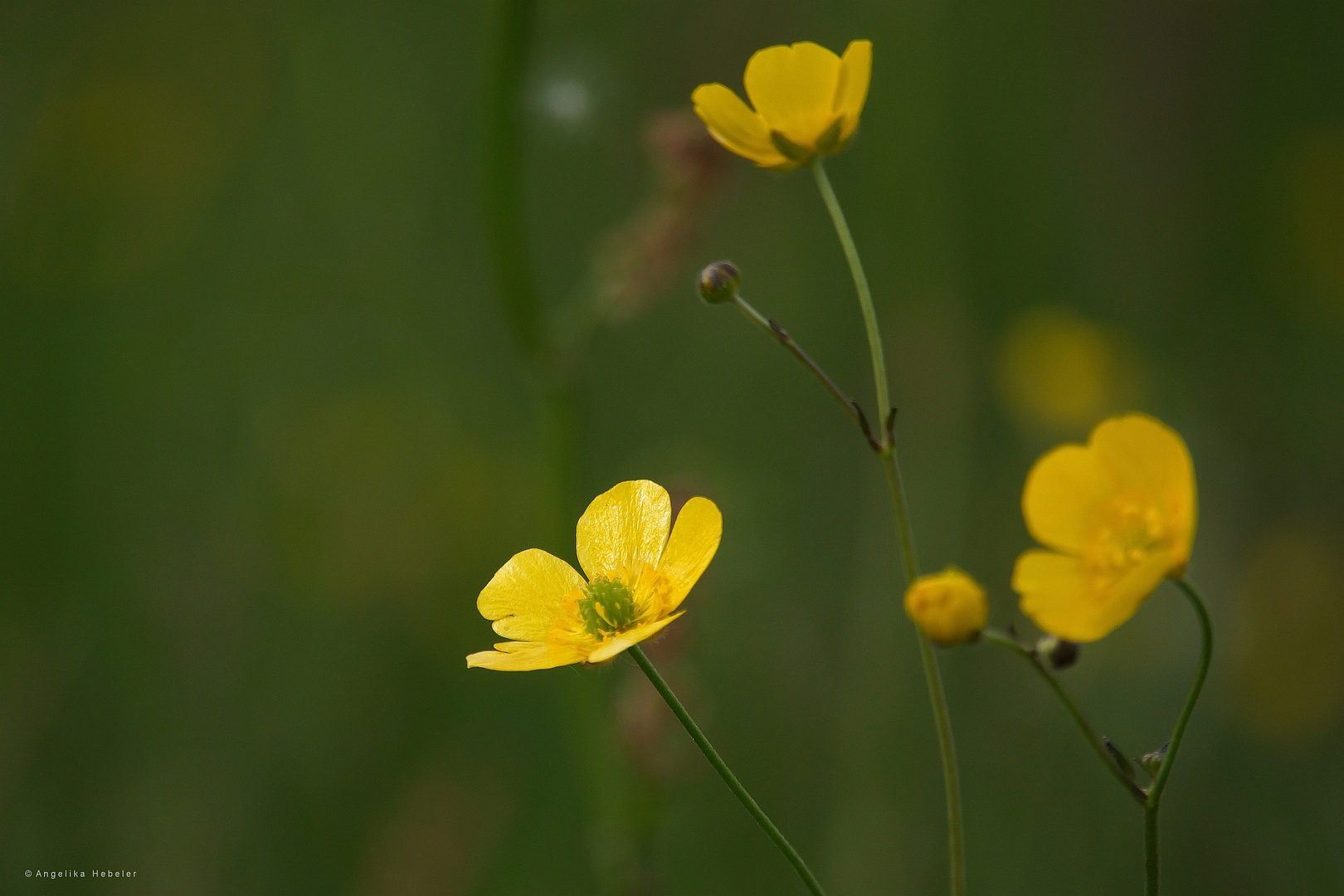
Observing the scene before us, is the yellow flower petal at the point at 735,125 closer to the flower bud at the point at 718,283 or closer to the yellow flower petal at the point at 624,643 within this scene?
the flower bud at the point at 718,283

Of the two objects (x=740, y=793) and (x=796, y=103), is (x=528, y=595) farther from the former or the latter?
(x=796, y=103)

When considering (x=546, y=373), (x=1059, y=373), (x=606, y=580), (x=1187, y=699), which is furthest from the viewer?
(x=1059, y=373)

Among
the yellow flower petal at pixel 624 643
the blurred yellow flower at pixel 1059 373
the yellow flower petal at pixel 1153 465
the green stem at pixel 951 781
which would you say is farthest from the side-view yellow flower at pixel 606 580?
the blurred yellow flower at pixel 1059 373

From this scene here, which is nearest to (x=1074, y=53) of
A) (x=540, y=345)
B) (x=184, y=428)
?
(x=540, y=345)

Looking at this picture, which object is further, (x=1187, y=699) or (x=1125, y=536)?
(x=1125, y=536)

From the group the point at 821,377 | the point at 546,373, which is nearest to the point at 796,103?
the point at 821,377

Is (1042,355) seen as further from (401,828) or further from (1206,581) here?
(401,828)
